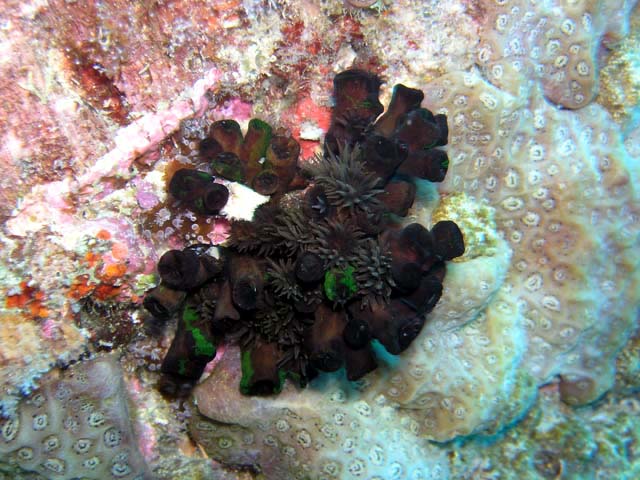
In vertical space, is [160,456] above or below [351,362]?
below

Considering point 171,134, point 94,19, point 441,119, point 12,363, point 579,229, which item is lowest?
point 12,363

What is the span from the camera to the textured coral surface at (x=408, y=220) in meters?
3.05

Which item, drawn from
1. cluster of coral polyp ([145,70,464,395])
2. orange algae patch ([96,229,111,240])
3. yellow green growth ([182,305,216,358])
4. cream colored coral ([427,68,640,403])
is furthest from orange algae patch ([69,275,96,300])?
cream colored coral ([427,68,640,403])

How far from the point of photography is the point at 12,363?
3037 millimetres

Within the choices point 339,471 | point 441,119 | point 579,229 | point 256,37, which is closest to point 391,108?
point 441,119

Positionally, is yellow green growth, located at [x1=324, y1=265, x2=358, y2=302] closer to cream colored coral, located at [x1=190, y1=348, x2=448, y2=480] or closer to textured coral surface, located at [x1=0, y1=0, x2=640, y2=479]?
textured coral surface, located at [x1=0, y1=0, x2=640, y2=479]

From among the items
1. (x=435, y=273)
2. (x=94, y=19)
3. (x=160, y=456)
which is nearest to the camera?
(x=94, y=19)

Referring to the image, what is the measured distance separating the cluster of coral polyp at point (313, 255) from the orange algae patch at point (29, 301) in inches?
28.1

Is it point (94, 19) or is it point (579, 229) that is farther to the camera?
point (579, 229)

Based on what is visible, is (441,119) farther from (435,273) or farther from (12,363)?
(12,363)

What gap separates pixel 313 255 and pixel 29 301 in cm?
205

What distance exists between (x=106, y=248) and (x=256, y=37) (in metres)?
2.14

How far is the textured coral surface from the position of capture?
305 cm

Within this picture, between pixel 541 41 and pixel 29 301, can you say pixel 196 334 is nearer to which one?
pixel 29 301
